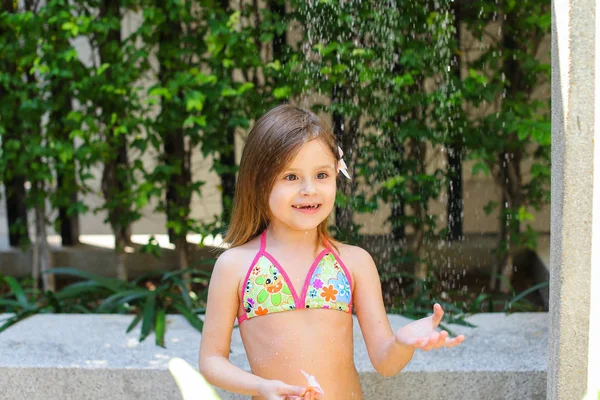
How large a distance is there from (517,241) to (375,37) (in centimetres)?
159

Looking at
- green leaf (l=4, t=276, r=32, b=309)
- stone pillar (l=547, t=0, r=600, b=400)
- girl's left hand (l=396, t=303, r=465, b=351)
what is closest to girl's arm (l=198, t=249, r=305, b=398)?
girl's left hand (l=396, t=303, r=465, b=351)

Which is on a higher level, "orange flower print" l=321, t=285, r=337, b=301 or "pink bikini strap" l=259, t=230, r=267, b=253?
"pink bikini strap" l=259, t=230, r=267, b=253

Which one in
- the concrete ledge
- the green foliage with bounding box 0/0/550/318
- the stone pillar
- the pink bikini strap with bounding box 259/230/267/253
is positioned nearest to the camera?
the stone pillar

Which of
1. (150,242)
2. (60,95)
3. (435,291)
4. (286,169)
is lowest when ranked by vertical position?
(435,291)

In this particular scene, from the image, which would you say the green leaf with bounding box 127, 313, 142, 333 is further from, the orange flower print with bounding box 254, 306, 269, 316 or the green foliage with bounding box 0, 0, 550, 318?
the orange flower print with bounding box 254, 306, 269, 316

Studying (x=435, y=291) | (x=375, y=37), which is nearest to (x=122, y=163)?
(x=375, y=37)

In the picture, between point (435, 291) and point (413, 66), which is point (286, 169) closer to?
point (413, 66)

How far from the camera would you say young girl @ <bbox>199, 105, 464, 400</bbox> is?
1940mm

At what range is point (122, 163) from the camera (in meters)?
4.79

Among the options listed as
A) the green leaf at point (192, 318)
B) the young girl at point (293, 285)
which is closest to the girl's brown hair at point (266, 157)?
the young girl at point (293, 285)

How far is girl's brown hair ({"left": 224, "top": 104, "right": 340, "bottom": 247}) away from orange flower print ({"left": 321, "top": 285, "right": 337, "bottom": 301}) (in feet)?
0.57

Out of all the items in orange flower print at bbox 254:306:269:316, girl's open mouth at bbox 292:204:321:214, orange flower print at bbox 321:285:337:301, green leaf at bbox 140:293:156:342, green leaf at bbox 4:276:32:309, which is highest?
girl's open mouth at bbox 292:204:321:214

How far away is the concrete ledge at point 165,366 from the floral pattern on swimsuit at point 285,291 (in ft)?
2.07

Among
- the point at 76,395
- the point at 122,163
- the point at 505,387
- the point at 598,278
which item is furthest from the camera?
the point at 122,163
